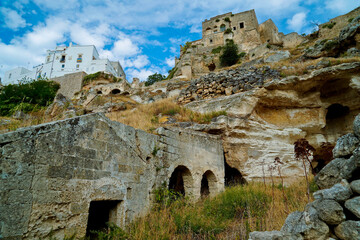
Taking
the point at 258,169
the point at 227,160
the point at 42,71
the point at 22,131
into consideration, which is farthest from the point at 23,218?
the point at 42,71

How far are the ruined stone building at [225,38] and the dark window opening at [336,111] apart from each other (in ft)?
72.8

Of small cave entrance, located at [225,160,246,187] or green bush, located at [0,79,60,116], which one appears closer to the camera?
small cave entrance, located at [225,160,246,187]

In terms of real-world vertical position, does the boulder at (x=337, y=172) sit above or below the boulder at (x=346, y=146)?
below

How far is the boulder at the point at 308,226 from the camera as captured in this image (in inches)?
95.4

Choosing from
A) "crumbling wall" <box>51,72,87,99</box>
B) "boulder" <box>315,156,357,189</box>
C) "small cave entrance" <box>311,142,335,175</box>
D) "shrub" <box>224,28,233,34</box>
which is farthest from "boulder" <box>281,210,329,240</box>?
"shrub" <box>224,28,233,34</box>

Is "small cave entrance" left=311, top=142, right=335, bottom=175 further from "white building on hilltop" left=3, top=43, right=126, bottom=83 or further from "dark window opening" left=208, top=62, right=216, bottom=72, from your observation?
"white building on hilltop" left=3, top=43, right=126, bottom=83

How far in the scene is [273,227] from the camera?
159 inches

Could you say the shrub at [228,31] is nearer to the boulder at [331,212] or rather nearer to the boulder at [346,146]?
the boulder at [346,146]

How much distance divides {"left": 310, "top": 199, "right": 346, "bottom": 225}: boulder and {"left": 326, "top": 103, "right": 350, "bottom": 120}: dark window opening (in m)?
9.66

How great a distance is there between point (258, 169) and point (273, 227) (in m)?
4.62

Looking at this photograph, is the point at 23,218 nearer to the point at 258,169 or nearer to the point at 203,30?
the point at 258,169

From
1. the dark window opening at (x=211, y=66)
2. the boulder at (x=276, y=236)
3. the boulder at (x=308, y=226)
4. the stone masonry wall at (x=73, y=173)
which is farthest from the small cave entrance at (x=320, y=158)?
the dark window opening at (x=211, y=66)

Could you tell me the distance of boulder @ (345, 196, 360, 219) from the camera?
7.40 feet

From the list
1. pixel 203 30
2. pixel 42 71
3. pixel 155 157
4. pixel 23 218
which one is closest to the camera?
pixel 23 218
